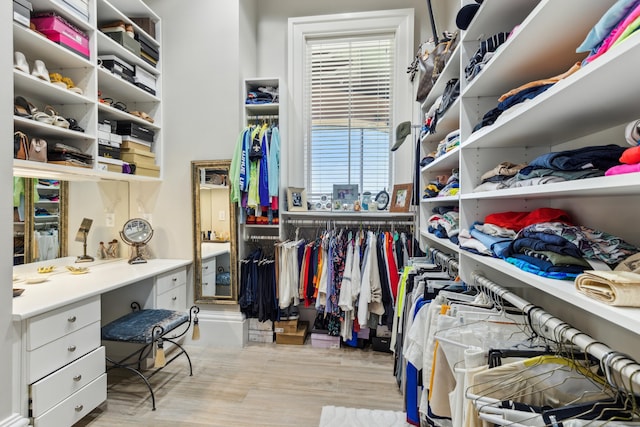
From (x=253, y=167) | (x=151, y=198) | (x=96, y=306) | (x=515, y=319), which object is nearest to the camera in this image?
(x=515, y=319)

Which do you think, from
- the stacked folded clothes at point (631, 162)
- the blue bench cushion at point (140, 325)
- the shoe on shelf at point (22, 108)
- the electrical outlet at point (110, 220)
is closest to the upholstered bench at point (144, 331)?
the blue bench cushion at point (140, 325)

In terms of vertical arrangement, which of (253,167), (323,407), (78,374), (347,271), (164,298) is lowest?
(323,407)

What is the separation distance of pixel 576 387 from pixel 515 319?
0.34 metres

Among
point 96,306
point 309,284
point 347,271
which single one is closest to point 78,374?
point 96,306

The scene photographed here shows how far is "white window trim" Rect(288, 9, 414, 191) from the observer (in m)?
3.09

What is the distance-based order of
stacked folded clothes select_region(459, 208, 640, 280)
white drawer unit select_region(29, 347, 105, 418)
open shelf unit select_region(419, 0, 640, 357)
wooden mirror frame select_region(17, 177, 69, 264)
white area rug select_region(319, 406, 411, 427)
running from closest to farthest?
open shelf unit select_region(419, 0, 640, 357) < stacked folded clothes select_region(459, 208, 640, 280) < white drawer unit select_region(29, 347, 105, 418) < white area rug select_region(319, 406, 411, 427) < wooden mirror frame select_region(17, 177, 69, 264)

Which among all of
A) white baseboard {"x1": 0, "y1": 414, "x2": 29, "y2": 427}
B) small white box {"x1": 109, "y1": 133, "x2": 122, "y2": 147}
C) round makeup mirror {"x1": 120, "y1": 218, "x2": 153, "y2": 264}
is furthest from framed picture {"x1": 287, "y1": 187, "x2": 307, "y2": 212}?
white baseboard {"x1": 0, "y1": 414, "x2": 29, "y2": 427}

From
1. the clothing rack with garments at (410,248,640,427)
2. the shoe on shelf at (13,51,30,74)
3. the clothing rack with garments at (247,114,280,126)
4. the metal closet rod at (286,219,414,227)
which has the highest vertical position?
the clothing rack with garments at (247,114,280,126)

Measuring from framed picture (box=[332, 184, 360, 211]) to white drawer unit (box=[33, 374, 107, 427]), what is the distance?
7.45 feet

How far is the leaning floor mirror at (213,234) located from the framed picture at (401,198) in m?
1.54

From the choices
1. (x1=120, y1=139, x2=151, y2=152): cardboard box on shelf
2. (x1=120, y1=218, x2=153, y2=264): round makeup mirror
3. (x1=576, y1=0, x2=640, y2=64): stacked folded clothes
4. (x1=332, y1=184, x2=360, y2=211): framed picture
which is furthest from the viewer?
(x1=332, y1=184, x2=360, y2=211): framed picture

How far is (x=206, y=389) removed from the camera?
2.29 m

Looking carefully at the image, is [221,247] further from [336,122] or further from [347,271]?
[336,122]

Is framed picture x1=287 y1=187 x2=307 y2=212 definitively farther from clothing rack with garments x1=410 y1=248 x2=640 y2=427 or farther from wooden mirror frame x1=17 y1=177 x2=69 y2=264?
clothing rack with garments x1=410 y1=248 x2=640 y2=427
